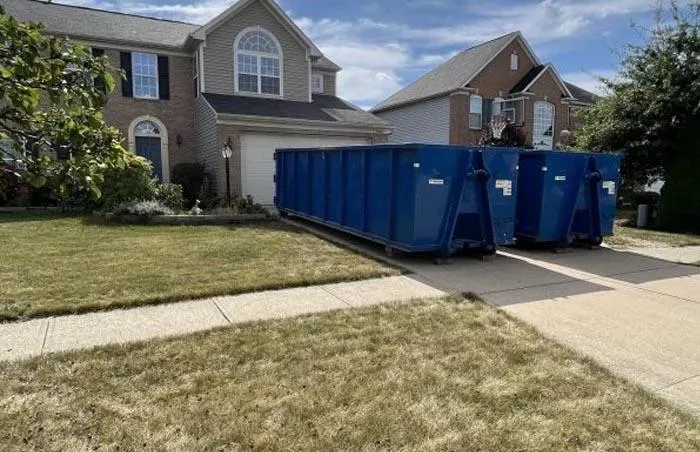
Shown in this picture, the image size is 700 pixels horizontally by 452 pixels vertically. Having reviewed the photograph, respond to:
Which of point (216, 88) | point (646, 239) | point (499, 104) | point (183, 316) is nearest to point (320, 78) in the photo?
A: point (216, 88)

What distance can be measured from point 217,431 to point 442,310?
10.3 feet

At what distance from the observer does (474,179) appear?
8.02 m

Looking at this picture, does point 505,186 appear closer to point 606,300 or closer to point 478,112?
point 606,300

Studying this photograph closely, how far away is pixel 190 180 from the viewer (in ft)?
56.4

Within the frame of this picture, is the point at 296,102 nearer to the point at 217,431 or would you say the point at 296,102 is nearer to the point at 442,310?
the point at 442,310

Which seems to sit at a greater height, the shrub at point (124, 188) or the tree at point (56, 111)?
the tree at point (56, 111)

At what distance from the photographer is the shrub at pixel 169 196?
1379 centimetres

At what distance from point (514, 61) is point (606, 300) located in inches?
955

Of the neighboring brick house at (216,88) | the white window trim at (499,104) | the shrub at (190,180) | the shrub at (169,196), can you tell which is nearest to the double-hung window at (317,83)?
the neighboring brick house at (216,88)

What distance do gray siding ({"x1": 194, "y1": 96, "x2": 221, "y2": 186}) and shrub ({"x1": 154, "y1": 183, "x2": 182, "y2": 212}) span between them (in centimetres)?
247

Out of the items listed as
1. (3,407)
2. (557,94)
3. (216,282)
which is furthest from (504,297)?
(557,94)

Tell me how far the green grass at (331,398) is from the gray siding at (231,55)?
15.3 meters

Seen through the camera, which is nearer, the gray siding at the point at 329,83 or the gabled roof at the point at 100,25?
the gabled roof at the point at 100,25

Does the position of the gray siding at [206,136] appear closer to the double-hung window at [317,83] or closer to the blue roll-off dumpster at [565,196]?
the double-hung window at [317,83]
